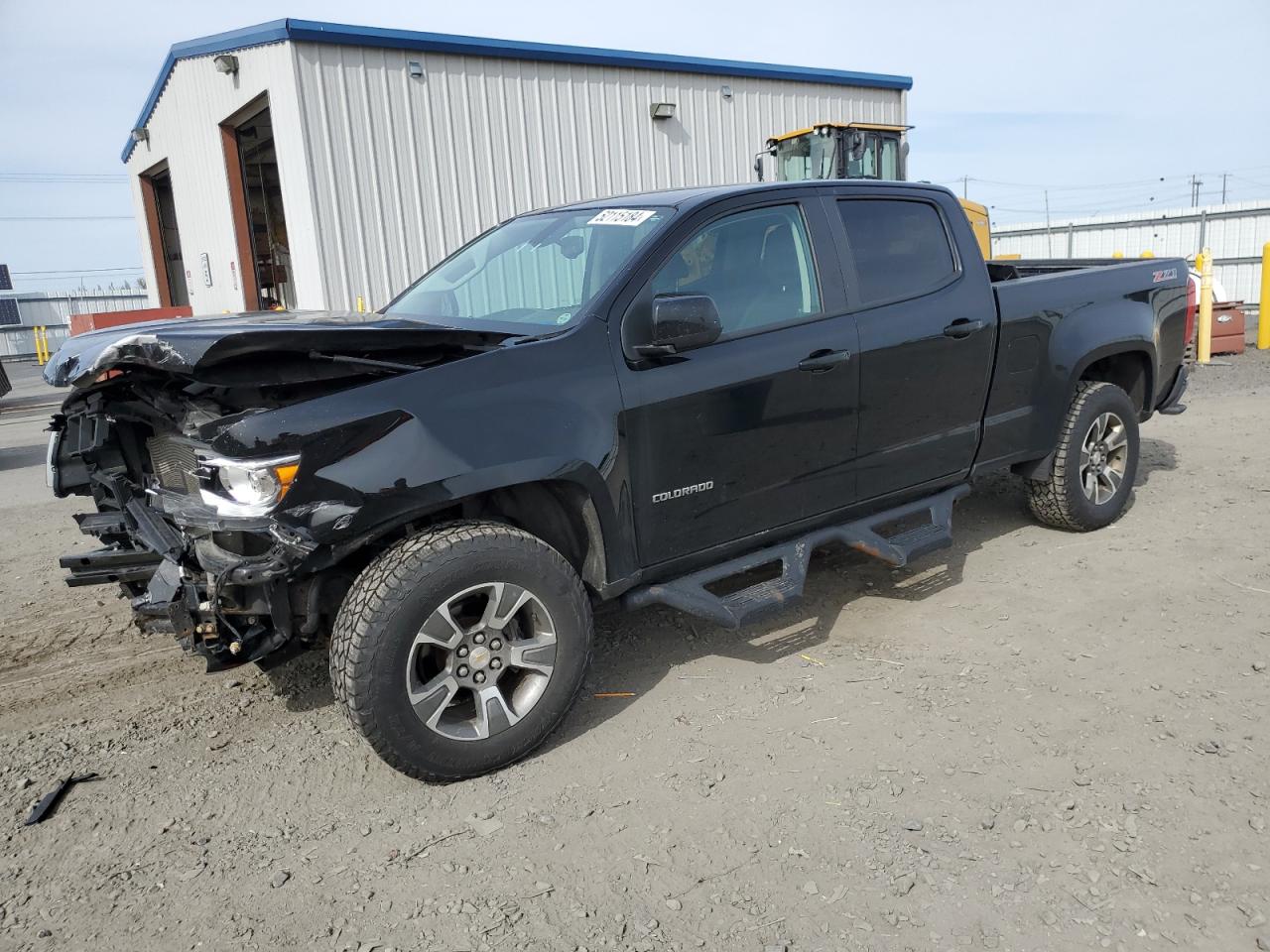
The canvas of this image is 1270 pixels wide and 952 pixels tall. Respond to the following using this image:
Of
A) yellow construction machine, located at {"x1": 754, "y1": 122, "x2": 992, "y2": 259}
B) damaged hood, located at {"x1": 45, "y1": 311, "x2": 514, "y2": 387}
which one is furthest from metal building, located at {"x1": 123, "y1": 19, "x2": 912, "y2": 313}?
damaged hood, located at {"x1": 45, "y1": 311, "x2": 514, "y2": 387}

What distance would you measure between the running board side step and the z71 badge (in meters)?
0.34

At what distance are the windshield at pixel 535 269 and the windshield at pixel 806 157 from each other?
10465 mm

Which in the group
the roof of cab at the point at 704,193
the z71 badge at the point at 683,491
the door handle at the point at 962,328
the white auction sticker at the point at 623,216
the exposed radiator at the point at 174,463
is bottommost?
the z71 badge at the point at 683,491

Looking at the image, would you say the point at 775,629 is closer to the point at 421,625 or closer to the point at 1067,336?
the point at 421,625

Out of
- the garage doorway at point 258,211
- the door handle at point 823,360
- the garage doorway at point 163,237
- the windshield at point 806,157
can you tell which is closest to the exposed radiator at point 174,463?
the door handle at point 823,360

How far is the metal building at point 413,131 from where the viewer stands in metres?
12.2

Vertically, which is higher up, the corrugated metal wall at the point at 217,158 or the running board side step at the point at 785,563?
the corrugated metal wall at the point at 217,158

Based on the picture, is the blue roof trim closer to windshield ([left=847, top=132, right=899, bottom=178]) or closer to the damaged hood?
windshield ([left=847, top=132, right=899, bottom=178])

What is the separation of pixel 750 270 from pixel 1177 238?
2559 cm

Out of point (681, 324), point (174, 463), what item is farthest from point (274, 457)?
point (681, 324)

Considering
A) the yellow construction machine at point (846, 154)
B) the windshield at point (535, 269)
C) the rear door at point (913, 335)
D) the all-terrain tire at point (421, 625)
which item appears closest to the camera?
the all-terrain tire at point (421, 625)

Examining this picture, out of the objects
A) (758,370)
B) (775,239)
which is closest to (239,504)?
(758,370)

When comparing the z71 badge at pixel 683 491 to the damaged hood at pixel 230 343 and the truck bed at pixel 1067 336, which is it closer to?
the damaged hood at pixel 230 343

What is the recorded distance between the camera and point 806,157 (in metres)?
14.5
